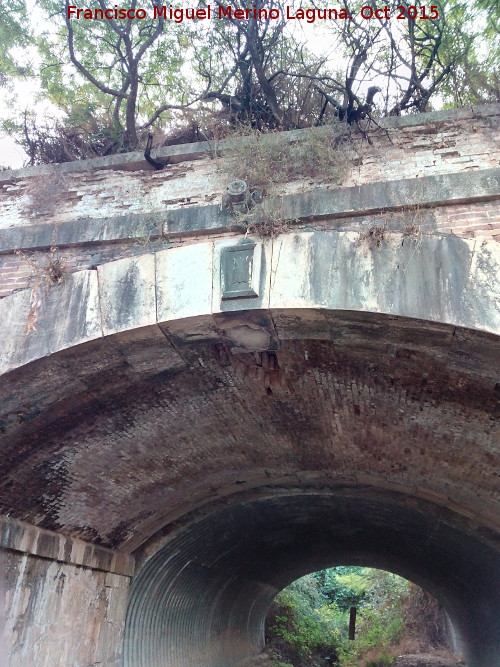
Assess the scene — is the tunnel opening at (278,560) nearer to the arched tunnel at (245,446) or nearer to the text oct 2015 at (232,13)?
the arched tunnel at (245,446)

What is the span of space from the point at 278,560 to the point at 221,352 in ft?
26.1

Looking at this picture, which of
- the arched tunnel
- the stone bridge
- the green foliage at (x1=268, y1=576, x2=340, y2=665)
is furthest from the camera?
the green foliage at (x1=268, y1=576, x2=340, y2=665)

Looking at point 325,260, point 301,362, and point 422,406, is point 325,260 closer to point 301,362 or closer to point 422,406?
point 301,362

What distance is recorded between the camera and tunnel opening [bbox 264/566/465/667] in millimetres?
15664

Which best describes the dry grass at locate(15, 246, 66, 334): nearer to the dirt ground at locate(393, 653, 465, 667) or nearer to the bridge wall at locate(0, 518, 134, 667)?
the bridge wall at locate(0, 518, 134, 667)

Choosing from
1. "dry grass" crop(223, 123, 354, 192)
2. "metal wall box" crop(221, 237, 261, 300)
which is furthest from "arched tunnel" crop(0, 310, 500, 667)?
"dry grass" crop(223, 123, 354, 192)

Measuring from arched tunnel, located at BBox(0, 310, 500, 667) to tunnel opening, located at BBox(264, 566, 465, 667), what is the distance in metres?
7.77

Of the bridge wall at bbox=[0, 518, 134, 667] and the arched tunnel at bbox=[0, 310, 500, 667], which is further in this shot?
the bridge wall at bbox=[0, 518, 134, 667]

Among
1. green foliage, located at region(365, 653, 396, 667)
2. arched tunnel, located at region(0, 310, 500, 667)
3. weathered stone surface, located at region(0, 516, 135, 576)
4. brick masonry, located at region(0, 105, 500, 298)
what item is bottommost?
green foliage, located at region(365, 653, 396, 667)

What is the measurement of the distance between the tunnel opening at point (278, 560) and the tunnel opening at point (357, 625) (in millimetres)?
4025

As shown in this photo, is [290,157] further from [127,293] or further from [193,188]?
[127,293]

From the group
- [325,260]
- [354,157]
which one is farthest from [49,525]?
[354,157]

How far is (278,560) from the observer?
11117 mm

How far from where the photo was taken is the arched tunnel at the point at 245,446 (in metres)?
4.27
